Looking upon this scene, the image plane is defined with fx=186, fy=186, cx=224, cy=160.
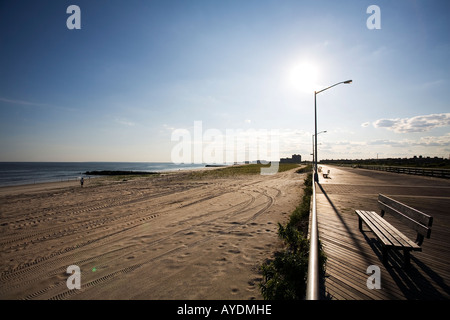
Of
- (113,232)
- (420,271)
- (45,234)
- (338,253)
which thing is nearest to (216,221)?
(113,232)

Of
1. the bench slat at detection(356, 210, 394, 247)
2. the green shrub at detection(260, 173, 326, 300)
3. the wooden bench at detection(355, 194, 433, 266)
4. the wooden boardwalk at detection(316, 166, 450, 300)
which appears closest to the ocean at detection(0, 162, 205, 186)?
the green shrub at detection(260, 173, 326, 300)

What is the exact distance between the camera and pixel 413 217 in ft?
14.9

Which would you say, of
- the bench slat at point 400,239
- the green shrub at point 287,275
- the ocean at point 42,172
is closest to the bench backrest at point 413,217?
the bench slat at point 400,239

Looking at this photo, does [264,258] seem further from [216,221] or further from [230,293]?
[216,221]

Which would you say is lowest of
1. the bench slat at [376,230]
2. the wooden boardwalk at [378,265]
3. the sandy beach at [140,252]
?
the sandy beach at [140,252]

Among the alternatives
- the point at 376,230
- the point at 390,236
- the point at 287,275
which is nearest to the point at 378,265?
the point at 390,236

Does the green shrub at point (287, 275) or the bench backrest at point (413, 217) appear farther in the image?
the bench backrest at point (413, 217)

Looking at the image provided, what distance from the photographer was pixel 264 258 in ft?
16.3

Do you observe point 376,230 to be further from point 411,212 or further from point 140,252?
point 140,252

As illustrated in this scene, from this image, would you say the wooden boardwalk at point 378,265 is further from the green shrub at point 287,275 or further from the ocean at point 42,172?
the ocean at point 42,172

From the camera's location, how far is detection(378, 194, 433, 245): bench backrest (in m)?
3.72

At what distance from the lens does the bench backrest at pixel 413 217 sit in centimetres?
372
